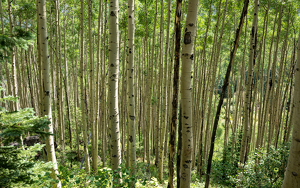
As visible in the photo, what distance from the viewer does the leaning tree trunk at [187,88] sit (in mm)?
2145

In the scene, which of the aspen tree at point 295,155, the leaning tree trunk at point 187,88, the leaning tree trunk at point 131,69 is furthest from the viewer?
the leaning tree trunk at point 131,69

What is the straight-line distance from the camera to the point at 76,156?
10047mm

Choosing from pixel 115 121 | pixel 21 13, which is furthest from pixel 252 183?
pixel 21 13

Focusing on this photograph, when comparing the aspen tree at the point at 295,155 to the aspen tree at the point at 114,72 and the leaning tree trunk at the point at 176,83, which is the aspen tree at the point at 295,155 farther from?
the aspen tree at the point at 114,72

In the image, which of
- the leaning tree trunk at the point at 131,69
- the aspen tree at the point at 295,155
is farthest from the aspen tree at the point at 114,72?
the aspen tree at the point at 295,155

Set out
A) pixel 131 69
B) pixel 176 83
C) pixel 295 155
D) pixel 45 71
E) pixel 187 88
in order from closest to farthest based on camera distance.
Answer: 1. pixel 295 155
2. pixel 187 88
3. pixel 176 83
4. pixel 45 71
5. pixel 131 69

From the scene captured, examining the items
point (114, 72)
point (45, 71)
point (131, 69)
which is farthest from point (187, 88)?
point (45, 71)

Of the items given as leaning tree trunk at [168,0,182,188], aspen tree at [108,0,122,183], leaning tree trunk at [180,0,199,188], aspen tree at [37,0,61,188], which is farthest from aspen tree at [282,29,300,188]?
aspen tree at [37,0,61,188]

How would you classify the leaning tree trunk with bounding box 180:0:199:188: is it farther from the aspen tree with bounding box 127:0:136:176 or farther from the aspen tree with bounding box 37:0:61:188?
the aspen tree with bounding box 37:0:61:188

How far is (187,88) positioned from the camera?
2262 mm

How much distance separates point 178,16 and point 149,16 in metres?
5.28

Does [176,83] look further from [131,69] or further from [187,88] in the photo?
[131,69]

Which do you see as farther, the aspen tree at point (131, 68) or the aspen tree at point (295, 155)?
the aspen tree at point (131, 68)

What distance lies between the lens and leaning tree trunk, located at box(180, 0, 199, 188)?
2.14 m
